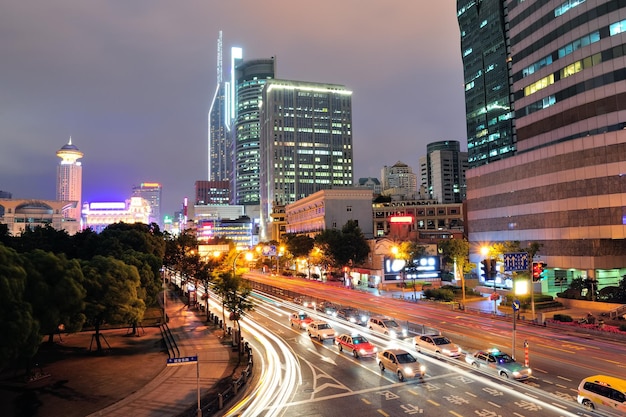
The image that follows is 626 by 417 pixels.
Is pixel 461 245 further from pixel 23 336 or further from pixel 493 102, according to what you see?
pixel 493 102

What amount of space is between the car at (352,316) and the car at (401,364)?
1800 cm

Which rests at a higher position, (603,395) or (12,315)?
(12,315)

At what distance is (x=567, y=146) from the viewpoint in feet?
208

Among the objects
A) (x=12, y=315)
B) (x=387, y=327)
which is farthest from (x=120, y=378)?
(x=387, y=327)

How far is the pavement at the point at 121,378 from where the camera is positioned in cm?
2402

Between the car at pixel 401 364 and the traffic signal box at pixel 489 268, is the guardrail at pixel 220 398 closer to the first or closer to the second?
the car at pixel 401 364

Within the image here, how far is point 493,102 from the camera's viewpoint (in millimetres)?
196625

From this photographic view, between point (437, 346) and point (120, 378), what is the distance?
22175 mm

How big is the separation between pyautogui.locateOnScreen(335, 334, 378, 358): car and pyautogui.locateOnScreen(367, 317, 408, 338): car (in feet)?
15.6

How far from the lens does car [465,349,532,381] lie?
2522 cm

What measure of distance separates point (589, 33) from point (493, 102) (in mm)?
139677

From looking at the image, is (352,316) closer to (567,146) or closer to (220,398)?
(220,398)

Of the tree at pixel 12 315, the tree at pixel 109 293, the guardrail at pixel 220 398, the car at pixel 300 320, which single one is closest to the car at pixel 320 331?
the car at pixel 300 320

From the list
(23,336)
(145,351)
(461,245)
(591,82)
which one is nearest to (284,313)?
(145,351)
